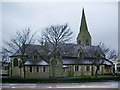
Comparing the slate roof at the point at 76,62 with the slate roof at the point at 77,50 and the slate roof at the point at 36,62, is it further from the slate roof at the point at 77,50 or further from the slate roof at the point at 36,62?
the slate roof at the point at 36,62

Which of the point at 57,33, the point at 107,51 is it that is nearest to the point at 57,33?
the point at 57,33

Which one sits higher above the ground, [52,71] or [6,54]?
[6,54]

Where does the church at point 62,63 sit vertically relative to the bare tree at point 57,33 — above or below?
below

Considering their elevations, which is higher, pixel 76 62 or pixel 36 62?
pixel 36 62

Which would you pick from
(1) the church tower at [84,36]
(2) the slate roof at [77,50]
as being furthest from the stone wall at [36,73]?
(1) the church tower at [84,36]

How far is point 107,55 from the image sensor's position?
1506 centimetres

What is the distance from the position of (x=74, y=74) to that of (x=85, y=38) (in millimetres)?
5019

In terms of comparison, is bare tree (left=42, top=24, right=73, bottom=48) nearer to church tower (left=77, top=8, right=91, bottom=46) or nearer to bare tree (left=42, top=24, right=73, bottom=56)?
bare tree (left=42, top=24, right=73, bottom=56)

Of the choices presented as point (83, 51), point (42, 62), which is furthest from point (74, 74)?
point (42, 62)

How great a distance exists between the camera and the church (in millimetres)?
13781

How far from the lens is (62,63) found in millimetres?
15320

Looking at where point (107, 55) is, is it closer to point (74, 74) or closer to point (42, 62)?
point (74, 74)

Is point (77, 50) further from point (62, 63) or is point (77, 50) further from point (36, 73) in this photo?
point (36, 73)

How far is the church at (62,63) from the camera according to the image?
543 inches
